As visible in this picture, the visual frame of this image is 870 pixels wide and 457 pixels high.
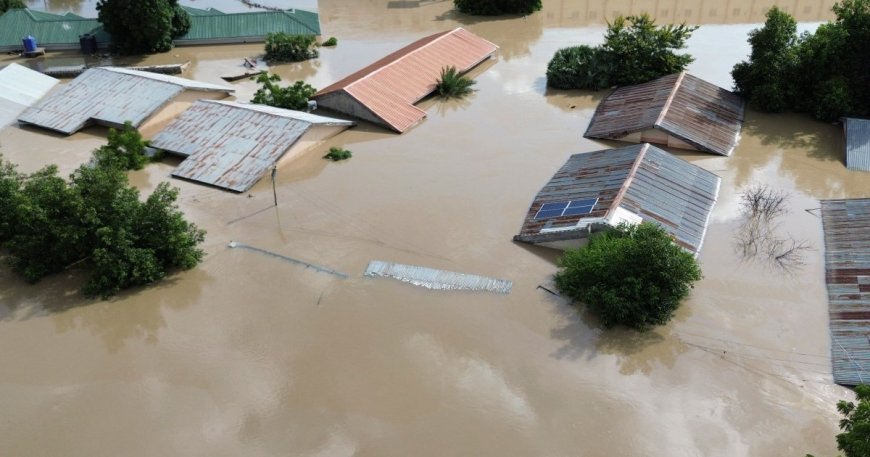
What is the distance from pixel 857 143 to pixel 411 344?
1969 cm

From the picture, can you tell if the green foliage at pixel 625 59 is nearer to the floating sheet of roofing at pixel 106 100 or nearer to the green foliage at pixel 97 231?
the floating sheet of roofing at pixel 106 100

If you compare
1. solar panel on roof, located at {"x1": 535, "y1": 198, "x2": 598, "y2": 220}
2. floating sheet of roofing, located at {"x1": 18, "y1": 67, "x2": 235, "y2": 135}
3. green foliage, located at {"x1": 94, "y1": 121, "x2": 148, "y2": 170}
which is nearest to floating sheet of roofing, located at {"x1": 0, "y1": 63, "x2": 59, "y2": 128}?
floating sheet of roofing, located at {"x1": 18, "y1": 67, "x2": 235, "y2": 135}

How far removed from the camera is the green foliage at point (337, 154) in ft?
89.9

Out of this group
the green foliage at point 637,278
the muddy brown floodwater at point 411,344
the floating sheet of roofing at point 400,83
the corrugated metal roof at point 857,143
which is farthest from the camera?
the floating sheet of roofing at point 400,83

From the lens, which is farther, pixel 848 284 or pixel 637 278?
pixel 848 284

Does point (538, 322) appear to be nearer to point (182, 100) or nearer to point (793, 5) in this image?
point (182, 100)

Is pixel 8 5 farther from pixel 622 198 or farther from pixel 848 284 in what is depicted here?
pixel 848 284

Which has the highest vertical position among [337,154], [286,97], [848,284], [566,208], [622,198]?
[286,97]

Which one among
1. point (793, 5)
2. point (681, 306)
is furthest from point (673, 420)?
point (793, 5)

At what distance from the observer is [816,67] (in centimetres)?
2888

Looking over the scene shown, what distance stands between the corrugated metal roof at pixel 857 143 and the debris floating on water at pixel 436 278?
15.2 meters

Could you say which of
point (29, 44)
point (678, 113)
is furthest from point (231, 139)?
point (29, 44)

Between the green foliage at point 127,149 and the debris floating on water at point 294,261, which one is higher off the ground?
the green foliage at point 127,149

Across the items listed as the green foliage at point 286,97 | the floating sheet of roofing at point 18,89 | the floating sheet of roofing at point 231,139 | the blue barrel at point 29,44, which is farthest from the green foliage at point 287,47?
the blue barrel at point 29,44
